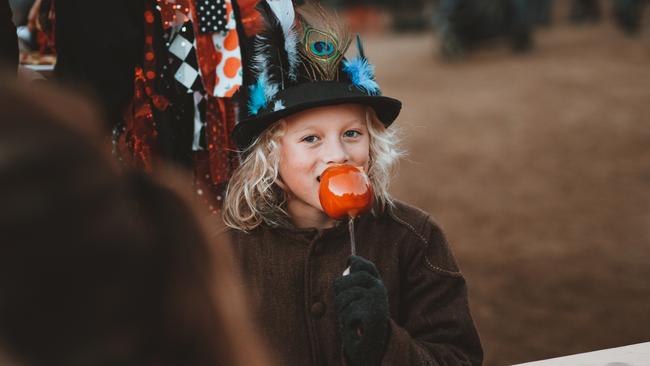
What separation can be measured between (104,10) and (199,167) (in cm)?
58

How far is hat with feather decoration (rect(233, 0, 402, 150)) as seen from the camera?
2.02 m

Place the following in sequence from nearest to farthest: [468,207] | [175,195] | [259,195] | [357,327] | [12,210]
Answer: [12,210] < [175,195] < [357,327] < [259,195] < [468,207]

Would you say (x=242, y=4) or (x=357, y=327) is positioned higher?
A: (x=242, y=4)

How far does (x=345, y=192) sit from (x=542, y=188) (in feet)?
17.5

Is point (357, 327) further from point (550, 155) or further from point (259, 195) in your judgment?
point (550, 155)

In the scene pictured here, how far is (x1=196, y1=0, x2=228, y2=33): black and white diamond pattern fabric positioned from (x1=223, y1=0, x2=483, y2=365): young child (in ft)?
0.64

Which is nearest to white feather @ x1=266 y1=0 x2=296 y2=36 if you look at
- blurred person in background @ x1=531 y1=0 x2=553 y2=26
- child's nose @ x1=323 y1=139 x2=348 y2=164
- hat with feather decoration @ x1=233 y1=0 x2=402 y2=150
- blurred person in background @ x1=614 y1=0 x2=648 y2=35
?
hat with feather decoration @ x1=233 y1=0 x2=402 y2=150

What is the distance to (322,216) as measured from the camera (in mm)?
2152

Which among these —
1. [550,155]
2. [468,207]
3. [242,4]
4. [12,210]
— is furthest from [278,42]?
[550,155]

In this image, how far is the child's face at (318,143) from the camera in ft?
6.50

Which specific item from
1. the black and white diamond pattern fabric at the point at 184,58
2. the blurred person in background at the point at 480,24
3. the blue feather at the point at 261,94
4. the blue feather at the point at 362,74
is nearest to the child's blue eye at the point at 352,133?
the blue feather at the point at 362,74

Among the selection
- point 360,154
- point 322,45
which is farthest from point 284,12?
point 360,154

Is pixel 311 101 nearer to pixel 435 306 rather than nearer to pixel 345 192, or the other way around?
pixel 345 192

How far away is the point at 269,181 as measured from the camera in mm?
2125
